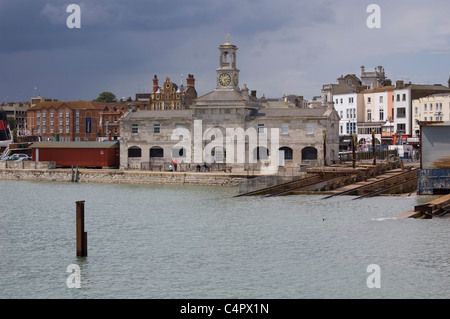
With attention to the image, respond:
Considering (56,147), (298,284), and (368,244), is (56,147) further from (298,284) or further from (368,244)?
(298,284)

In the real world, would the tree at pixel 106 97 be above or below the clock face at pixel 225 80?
above

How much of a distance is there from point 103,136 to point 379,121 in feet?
159

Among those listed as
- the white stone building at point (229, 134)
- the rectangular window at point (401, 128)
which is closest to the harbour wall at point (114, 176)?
the white stone building at point (229, 134)

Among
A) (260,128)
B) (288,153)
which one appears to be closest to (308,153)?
(288,153)

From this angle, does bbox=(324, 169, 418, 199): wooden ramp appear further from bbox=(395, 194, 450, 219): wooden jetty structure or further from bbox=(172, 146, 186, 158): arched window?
bbox=(172, 146, 186, 158): arched window

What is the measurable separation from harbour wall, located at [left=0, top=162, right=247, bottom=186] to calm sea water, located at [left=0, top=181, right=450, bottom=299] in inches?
557

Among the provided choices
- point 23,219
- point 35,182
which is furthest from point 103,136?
point 23,219

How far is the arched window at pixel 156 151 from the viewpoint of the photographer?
78688 millimetres

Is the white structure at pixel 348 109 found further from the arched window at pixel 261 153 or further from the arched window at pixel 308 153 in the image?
the arched window at pixel 261 153

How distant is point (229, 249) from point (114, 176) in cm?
4089

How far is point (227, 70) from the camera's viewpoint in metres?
79.4

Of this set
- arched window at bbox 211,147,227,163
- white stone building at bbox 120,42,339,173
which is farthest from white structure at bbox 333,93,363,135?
arched window at bbox 211,147,227,163

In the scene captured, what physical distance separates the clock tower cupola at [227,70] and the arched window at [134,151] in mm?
10056

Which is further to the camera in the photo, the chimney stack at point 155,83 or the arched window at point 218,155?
the chimney stack at point 155,83
